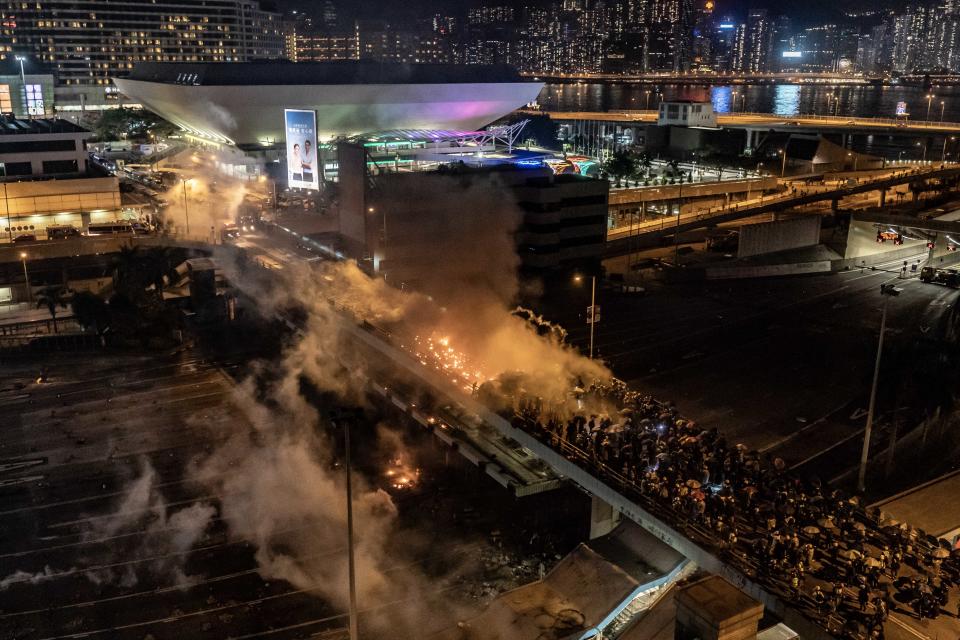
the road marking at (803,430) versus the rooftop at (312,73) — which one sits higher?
the rooftop at (312,73)

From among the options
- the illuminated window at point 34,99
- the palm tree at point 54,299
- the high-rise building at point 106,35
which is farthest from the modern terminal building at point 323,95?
the high-rise building at point 106,35

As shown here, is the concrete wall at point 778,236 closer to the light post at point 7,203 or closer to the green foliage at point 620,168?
the green foliage at point 620,168

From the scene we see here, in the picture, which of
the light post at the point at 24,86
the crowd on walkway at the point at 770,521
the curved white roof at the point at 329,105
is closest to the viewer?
the crowd on walkway at the point at 770,521

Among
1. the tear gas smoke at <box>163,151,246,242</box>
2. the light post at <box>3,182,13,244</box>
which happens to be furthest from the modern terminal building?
the light post at <box>3,182,13,244</box>

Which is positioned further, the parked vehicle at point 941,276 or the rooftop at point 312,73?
the rooftop at point 312,73

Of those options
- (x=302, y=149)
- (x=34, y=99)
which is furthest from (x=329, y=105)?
(x=34, y=99)
